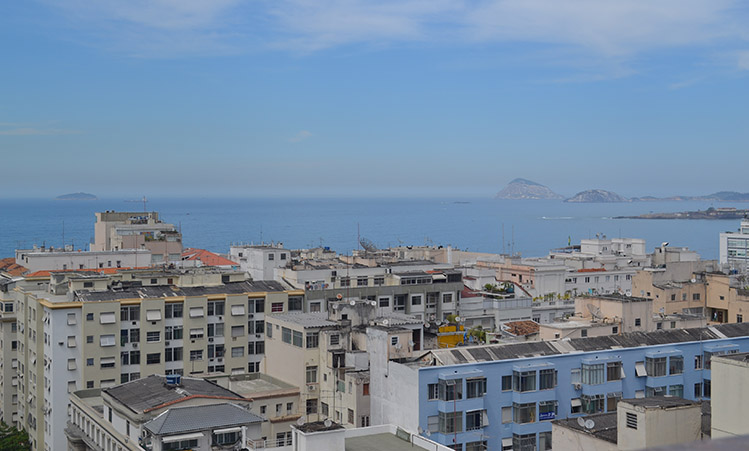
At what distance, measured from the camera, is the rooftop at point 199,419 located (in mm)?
22266

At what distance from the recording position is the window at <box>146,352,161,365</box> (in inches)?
1404

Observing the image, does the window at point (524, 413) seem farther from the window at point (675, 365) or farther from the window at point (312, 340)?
the window at point (312, 340)

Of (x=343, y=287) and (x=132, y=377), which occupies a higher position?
(x=343, y=287)

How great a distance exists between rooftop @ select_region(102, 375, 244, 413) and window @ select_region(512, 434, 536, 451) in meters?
7.97

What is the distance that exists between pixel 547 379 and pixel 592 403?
1688 mm

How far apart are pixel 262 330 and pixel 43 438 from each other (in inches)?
383

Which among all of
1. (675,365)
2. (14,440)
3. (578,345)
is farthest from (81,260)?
(675,365)

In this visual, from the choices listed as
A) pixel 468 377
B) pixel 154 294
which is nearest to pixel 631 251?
pixel 154 294

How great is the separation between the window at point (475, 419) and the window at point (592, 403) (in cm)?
336

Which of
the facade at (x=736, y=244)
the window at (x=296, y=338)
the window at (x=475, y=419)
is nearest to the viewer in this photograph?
the window at (x=475, y=419)

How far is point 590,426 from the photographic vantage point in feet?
62.4

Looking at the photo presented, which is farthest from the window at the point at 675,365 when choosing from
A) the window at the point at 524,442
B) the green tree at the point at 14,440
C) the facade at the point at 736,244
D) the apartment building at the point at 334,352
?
the facade at the point at 736,244

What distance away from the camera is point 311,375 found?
30.1 meters

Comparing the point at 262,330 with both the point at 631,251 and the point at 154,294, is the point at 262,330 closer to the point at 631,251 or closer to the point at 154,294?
the point at 154,294
